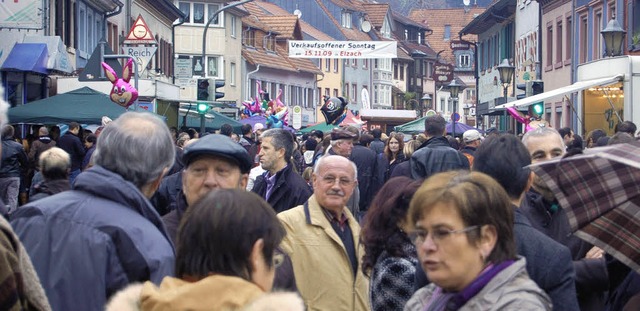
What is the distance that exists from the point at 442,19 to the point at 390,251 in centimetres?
13324

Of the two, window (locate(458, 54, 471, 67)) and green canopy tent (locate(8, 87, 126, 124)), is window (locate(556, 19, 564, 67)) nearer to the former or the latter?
green canopy tent (locate(8, 87, 126, 124))

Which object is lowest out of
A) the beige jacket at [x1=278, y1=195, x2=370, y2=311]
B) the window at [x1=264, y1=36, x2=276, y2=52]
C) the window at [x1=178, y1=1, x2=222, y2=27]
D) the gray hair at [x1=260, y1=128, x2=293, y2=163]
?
the beige jacket at [x1=278, y1=195, x2=370, y2=311]

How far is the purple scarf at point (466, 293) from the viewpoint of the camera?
398cm

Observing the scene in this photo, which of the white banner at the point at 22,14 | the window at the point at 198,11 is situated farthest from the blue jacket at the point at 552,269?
the window at the point at 198,11

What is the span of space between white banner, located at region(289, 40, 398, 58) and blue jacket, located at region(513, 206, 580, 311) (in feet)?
128

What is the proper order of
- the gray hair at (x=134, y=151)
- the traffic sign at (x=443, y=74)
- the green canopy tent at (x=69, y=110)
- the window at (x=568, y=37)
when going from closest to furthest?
the gray hair at (x=134, y=151)
the green canopy tent at (x=69, y=110)
the window at (x=568, y=37)
the traffic sign at (x=443, y=74)

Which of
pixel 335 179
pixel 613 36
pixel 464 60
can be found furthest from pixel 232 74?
pixel 335 179

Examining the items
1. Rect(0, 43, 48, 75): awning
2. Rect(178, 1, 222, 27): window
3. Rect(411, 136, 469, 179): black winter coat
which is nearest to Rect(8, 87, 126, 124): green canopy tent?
Rect(0, 43, 48, 75): awning

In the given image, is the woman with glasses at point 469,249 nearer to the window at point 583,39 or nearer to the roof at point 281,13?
the window at point 583,39

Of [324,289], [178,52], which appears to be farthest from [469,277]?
[178,52]

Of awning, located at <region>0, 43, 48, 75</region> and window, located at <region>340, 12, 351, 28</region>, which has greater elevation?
window, located at <region>340, 12, 351, 28</region>

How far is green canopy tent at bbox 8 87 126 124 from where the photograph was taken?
21.2 m

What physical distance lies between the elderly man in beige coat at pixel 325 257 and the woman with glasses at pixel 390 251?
0.72 m

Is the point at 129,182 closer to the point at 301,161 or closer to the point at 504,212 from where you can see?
the point at 504,212
